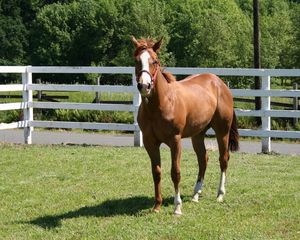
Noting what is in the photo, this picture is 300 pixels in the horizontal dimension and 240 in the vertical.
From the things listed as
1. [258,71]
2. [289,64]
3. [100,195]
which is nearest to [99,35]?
[289,64]

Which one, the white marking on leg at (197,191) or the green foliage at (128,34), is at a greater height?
the green foliage at (128,34)

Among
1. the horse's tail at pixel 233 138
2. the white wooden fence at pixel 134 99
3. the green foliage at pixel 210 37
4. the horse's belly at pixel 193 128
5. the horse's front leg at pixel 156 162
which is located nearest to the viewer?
the horse's front leg at pixel 156 162

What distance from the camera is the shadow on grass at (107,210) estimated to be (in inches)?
254

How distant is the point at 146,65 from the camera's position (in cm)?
602

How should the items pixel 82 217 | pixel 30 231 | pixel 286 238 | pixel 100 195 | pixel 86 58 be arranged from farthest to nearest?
pixel 86 58 → pixel 100 195 → pixel 82 217 → pixel 30 231 → pixel 286 238

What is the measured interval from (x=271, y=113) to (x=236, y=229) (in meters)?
6.39

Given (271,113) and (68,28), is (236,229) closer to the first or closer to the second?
(271,113)

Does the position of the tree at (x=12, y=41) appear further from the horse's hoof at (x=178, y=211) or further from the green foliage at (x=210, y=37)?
the horse's hoof at (x=178, y=211)

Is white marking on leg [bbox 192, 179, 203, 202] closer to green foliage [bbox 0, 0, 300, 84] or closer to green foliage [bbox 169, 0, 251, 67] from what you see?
green foliage [bbox 0, 0, 300, 84]

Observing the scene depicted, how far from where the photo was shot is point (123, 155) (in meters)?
11.0

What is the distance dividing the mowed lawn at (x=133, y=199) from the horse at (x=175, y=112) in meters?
0.40

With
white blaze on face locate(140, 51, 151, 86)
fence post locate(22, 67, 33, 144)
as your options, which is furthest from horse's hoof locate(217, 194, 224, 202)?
fence post locate(22, 67, 33, 144)

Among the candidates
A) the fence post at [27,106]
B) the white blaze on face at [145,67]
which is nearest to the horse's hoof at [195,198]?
the white blaze on face at [145,67]

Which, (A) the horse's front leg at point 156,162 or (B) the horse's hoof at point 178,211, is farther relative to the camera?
(A) the horse's front leg at point 156,162
